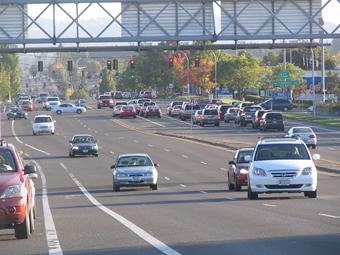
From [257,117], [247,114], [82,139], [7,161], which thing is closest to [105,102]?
[247,114]

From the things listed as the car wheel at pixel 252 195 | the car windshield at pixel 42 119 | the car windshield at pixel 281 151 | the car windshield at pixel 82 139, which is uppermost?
the car windshield at pixel 281 151

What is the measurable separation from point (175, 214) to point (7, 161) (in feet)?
19.6

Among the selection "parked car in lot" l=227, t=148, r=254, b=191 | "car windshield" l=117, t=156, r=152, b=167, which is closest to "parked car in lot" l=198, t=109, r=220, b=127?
"car windshield" l=117, t=156, r=152, b=167

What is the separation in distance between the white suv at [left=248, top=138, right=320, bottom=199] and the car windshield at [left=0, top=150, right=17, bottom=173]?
33.9ft

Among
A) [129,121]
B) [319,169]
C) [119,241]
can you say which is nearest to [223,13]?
[319,169]

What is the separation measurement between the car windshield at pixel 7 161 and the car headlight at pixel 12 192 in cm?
105

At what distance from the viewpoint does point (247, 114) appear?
91.8m

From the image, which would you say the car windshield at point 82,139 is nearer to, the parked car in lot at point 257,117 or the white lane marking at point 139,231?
the parked car in lot at point 257,117

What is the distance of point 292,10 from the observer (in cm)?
5338

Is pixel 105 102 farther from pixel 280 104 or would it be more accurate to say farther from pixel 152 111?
pixel 280 104

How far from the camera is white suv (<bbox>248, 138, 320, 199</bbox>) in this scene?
27391mm

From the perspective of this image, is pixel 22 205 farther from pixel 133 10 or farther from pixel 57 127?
pixel 57 127

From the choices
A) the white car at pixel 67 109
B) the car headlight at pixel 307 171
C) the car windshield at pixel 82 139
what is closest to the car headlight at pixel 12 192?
the car headlight at pixel 307 171

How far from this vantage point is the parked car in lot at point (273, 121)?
79.6 metres
